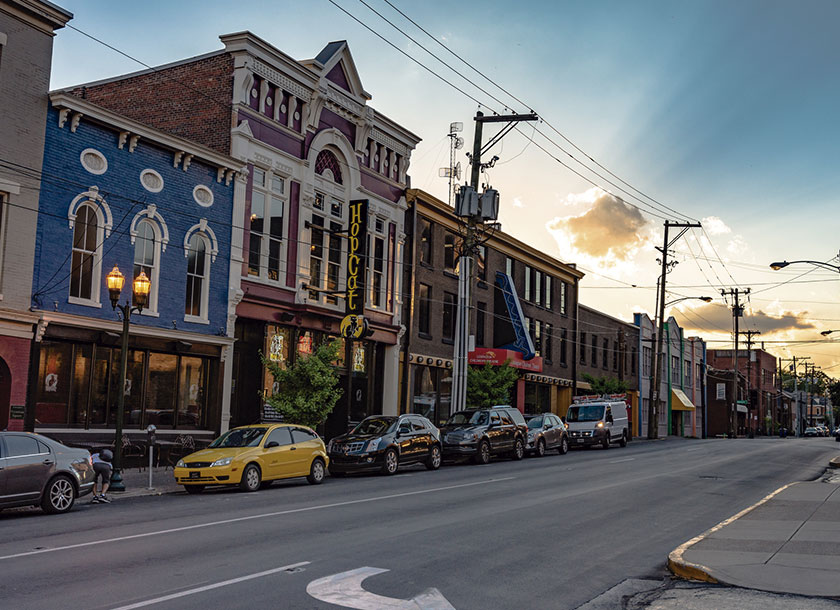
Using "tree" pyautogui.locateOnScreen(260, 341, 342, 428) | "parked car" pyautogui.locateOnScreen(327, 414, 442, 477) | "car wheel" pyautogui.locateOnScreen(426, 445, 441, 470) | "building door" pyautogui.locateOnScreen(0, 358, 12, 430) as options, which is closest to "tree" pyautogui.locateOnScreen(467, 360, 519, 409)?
"car wheel" pyautogui.locateOnScreen(426, 445, 441, 470)

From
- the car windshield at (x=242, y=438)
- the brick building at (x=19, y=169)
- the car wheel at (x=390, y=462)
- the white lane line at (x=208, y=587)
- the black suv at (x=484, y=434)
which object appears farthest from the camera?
the black suv at (x=484, y=434)

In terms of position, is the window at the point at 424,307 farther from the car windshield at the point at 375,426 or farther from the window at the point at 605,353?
the window at the point at 605,353

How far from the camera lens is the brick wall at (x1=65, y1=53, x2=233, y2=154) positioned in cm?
2647

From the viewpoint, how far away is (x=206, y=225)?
24.9m

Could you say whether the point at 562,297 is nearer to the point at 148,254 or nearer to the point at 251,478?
the point at 148,254

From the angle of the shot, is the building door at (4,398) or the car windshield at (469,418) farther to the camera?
the car windshield at (469,418)

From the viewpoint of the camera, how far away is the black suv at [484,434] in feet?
88.5

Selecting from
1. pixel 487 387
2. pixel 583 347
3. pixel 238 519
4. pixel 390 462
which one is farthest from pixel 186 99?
pixel 583 347

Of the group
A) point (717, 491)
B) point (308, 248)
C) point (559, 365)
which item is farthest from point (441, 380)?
point (717, 491)

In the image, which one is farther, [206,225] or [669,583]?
[206,225]

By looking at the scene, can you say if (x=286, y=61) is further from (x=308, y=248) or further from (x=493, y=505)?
(x=493, y=505)

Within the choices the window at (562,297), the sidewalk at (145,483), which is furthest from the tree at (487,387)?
the window at (562,297)

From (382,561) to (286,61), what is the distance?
21906mm

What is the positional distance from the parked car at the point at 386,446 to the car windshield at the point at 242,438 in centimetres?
373
